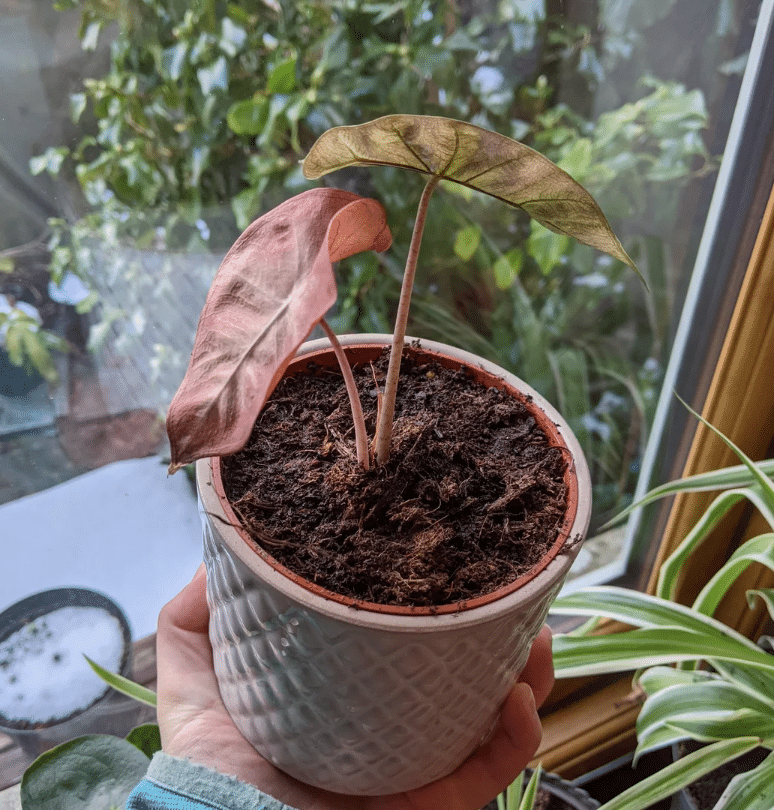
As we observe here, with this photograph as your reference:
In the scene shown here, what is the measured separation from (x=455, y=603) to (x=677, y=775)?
70 cm

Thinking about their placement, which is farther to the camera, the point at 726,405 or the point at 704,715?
the point at 726,405

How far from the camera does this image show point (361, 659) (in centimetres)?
48

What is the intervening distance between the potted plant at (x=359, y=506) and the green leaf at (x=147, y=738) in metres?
0.29

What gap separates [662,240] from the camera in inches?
46.8

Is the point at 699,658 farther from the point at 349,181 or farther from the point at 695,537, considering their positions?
the point at 349,181

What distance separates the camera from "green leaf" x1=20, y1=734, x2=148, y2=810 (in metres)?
0.76

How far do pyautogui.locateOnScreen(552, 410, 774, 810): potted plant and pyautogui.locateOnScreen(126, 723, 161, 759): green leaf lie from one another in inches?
20.5

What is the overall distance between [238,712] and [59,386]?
49 centimetres

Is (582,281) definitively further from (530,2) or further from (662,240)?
(530,2)

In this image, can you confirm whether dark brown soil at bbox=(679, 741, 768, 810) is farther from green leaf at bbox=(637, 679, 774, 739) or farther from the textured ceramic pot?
the textured ceramic pot

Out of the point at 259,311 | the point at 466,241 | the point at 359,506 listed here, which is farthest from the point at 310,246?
the point at 466,241

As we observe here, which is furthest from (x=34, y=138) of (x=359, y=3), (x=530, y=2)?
(x=530, y=2)

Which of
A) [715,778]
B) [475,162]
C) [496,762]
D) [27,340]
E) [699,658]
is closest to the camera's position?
[475,162]

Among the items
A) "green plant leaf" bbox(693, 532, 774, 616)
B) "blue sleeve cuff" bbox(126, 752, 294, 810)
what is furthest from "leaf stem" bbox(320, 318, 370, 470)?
"green plant leaf" bbox(693, 532, 774, 616)
